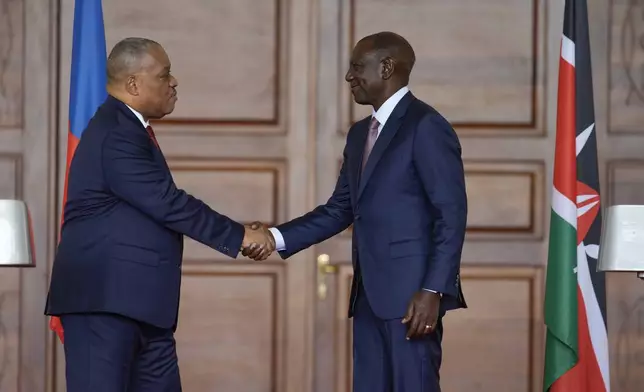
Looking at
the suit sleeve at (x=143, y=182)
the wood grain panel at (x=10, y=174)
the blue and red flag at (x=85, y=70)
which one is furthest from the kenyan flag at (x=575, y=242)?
the wood grain panel at (x=10, y=174)

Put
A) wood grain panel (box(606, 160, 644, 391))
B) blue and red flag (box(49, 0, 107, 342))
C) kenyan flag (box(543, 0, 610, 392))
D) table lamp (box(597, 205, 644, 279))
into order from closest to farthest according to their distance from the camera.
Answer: table lamp (box(597, 205, 644, 279)) < kenyan flag (box(543, 0, 610, 392)) < blue and red flag (box(49, 0, 107, 342)) < wood grain panel (box(606, 160, 644, 391))

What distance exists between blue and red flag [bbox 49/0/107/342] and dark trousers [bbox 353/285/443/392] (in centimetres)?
161

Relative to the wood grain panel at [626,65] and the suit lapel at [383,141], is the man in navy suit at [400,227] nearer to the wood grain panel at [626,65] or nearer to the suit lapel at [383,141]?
the suit lapel at [383,141]

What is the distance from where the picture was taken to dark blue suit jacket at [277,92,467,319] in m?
3.06

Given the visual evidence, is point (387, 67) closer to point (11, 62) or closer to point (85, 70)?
point (85, 70)

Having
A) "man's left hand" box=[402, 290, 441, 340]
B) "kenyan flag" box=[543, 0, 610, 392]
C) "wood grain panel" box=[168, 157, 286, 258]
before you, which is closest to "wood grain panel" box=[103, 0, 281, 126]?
"wood grain panel" box=[168, 157, 286, 258]

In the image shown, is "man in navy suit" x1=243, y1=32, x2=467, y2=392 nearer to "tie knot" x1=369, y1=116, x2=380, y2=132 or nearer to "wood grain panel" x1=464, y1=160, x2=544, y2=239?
"tie knot" x1=369, y1=116, x2=380, y2=132

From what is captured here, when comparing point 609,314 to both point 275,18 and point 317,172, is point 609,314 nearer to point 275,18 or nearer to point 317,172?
point 317,172

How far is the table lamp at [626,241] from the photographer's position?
2.93m

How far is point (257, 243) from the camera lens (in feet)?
11.8

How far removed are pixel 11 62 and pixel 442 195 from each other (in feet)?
7.92

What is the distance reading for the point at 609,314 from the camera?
4660mm

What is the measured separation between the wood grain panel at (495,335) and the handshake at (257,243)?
42.4 inches

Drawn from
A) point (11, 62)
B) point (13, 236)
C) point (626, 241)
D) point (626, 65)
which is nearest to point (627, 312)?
point (626, 65)
